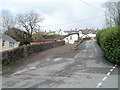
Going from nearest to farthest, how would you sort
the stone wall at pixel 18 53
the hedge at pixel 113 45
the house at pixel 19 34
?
the hedge at pixel 113 45
the stone wall at pixel 18 53
the house at pixel 19 34

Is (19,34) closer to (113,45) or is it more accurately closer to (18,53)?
(18,53)

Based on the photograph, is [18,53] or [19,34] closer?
[18,53]

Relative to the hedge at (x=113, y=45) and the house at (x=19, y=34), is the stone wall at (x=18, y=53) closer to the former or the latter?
the hedge at (x=113, y=45)

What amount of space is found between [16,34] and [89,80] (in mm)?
48487

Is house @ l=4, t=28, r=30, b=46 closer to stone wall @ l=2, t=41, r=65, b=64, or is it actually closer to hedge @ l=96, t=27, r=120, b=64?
stone wall @ l=2, t=41, r=65, b=64

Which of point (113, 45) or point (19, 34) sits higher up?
point (19, 34)

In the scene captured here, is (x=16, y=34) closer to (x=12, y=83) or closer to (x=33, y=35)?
(x=33, y=35)

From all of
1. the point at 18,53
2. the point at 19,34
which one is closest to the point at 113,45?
the point at 18,53

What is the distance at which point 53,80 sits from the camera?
420 inches

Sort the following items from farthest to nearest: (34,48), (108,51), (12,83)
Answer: (34,48)
(108,51)
(12,83)

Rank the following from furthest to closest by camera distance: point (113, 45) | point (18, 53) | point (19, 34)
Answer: point (19, 34) → point (18, 53) → point (113, 45)

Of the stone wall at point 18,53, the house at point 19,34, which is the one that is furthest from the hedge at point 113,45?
the house at point 19,34

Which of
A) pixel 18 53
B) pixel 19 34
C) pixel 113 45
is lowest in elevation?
pixel 18 53

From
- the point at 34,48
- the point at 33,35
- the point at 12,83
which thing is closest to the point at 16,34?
the point at 33,35
